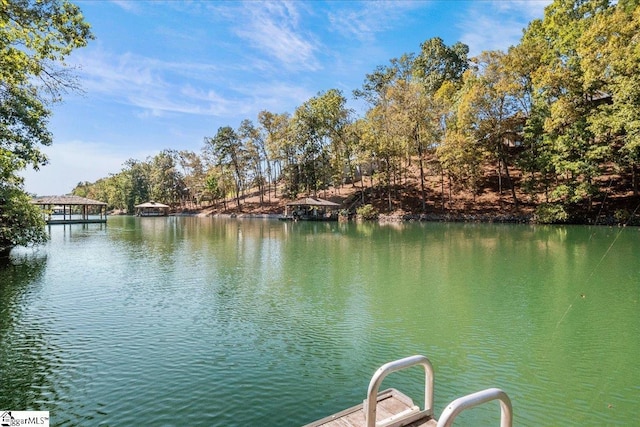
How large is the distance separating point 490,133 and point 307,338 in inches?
1174

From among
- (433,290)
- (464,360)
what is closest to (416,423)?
(464,360)

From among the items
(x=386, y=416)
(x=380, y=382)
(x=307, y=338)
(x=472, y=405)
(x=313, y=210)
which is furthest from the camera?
(x=313, y=210)

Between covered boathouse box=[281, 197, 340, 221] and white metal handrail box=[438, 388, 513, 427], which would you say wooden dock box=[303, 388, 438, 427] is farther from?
covered boathouse box=[281, 197, 340, 221]

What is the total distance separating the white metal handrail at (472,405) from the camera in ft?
7.57

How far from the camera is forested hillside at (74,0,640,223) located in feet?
80.5

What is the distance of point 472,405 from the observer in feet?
8.01

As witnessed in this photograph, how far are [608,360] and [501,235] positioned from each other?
17.5 m

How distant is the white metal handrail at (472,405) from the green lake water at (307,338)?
165 centimetres

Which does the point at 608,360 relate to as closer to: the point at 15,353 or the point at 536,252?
the point at 15,353

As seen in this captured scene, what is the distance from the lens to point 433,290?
31.4 ft

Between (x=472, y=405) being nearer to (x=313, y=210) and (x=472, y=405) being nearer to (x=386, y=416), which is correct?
(x=386, y=416)

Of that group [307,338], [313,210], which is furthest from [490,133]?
[307,338]

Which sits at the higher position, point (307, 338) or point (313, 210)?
point (313, 210)

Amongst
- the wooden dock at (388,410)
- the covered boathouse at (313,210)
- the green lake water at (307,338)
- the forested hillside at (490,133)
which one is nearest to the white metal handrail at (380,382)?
the wooden dock at (388,410)
